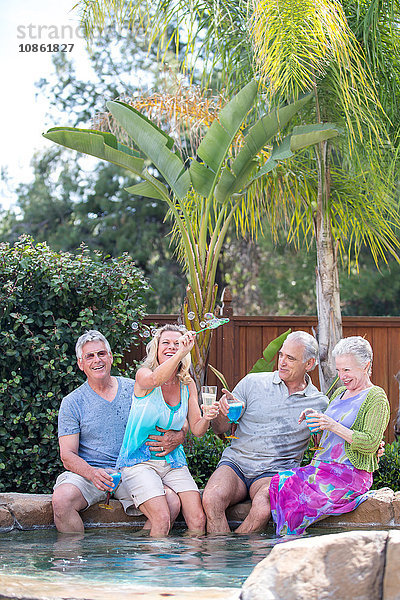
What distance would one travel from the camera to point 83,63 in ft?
54.9

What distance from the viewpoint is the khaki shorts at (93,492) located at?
427 centimetres

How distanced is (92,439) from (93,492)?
13.2 inches

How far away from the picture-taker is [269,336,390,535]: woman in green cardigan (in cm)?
408

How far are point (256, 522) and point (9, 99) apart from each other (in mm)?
15674

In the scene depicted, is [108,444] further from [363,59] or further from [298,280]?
[298,280]

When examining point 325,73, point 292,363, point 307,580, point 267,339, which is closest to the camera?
point 307,580

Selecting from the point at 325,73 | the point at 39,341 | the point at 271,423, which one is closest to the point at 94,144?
the point at 39,341

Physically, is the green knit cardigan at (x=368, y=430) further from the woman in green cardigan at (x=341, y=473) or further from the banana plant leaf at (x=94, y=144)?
the banana plant leaf at (x=94, y=144)

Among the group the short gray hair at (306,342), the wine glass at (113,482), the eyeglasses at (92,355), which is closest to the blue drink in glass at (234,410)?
the short gray hair at (306,342)

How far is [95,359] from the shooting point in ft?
14.5

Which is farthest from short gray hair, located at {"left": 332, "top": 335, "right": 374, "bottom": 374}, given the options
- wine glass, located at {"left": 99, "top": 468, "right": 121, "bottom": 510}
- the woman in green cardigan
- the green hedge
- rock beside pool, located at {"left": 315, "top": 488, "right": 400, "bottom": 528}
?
the green hedge

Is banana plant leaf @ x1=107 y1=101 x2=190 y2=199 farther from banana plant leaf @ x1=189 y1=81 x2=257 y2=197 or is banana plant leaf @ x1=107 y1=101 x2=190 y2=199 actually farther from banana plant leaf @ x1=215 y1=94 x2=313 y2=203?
banana plant leaf @ x1=215 y1=94 x2=313 y2=203

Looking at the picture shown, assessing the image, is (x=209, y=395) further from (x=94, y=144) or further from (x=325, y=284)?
(x=94, y=144)

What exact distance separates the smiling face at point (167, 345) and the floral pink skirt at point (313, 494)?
39.0 inches
